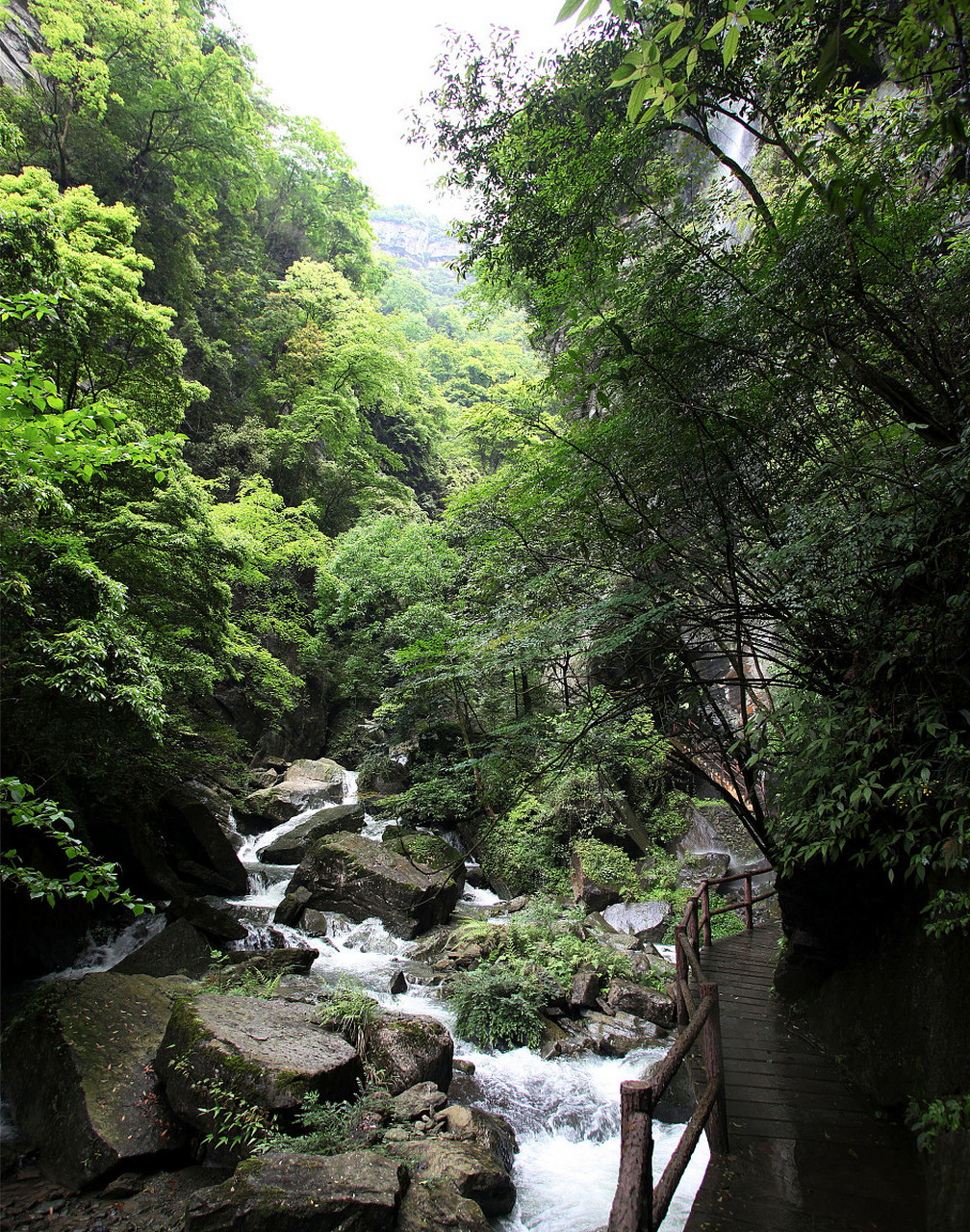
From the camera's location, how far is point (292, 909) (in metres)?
9.74

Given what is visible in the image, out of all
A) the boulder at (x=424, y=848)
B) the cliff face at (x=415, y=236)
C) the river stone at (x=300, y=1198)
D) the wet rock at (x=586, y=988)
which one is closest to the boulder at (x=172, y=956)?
the boulder at (x=424, y=848)

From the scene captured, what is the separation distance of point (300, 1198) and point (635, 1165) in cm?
244

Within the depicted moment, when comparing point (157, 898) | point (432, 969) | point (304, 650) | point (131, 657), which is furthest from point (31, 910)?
point (304, 650)

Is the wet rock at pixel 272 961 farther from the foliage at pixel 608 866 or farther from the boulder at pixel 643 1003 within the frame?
the foliage at pixel 608 866

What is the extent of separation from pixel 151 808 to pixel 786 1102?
29.5ft

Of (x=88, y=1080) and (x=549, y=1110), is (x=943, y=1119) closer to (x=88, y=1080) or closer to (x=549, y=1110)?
(x=549, y=1110)

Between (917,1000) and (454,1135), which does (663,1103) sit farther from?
(917,1000)

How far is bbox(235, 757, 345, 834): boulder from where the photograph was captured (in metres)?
13.4

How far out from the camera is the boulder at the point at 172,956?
733 centimetres

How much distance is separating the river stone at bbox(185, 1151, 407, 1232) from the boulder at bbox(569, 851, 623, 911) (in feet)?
26.8

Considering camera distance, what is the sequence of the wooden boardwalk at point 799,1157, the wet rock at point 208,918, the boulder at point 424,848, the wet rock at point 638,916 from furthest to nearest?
1. the boulder at point 424,848
2. the wet rock at point 638,916
3. the wet rock at point 208,918
4. the wooden boardwalk at point 799,1157

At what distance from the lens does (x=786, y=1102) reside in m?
4.49

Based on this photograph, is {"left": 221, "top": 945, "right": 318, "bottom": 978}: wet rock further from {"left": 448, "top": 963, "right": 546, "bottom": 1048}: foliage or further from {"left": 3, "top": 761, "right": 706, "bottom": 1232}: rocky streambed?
{"left": 448, "top": 963, "right": 546, "bottom": 1048}: foliage

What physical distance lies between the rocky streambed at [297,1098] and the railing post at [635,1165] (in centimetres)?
172
